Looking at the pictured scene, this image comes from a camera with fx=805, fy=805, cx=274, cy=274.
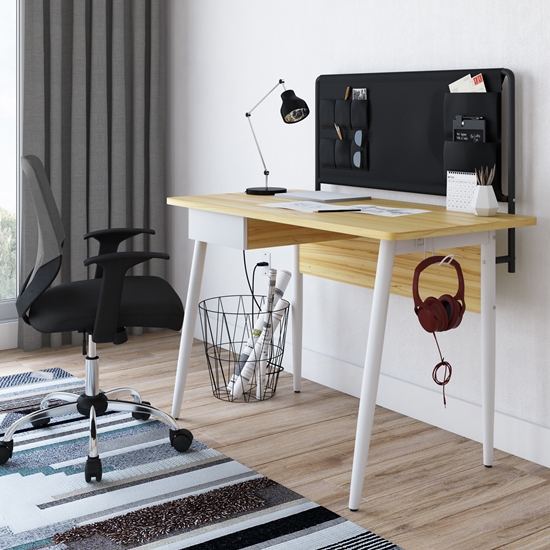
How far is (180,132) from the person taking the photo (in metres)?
4.02

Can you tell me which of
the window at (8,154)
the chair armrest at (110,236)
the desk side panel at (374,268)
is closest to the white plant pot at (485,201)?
the desk side panel at (374,268)

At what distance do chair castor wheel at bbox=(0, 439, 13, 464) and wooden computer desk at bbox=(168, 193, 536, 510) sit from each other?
616 mm

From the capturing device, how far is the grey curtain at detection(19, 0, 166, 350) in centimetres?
366

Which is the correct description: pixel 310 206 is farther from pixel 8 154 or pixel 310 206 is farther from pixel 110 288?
pixel 8 154

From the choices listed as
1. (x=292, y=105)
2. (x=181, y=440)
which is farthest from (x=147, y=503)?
(x=292, y=105)

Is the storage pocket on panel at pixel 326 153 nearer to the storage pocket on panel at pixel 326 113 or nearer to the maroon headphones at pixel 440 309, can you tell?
the storage pocket on panel at pixel 326 113

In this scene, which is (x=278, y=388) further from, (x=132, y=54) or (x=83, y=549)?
(x=132, y=54)

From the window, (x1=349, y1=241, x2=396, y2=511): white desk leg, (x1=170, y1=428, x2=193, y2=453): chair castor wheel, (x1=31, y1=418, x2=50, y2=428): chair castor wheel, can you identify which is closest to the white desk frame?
(x1=349, y1=241, x2=396, y2=511): white desk leg

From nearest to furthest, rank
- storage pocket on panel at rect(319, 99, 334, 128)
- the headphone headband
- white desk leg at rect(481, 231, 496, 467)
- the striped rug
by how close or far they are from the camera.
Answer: the striped rug, the headphone headband, white desk leg at rect(481, 231, 496, 467), storage pocket on panel at rect(319, 99, 334, 128)

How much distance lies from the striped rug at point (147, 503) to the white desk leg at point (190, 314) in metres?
0.17

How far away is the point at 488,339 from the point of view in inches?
92.7

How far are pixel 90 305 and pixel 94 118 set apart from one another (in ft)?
5.64

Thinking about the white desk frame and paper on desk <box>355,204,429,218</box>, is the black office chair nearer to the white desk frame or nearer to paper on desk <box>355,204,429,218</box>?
the white desk frame

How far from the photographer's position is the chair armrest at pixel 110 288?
87.9 inches
